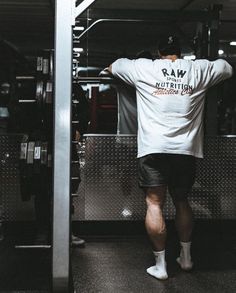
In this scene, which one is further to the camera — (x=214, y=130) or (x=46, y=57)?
(x=214, y=130)

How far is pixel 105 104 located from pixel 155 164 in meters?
1.56

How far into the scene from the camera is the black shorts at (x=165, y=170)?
3.25m

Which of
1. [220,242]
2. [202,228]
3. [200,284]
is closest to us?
[200,284]

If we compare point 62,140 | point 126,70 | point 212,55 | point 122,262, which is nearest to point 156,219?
point 122,262

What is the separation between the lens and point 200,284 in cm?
317

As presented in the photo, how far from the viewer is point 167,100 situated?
10.6 ft

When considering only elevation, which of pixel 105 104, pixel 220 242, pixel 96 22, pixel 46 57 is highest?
pixel 96 22

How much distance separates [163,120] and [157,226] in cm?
74

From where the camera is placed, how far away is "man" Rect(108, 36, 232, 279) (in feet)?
10.6

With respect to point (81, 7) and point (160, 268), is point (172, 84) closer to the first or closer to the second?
point (81, 7)

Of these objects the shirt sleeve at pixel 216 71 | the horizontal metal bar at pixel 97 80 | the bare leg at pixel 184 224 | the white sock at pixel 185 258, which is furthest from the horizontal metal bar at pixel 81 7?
the white sock at pixel 185 258

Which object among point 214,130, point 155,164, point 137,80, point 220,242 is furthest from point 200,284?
point 214,130

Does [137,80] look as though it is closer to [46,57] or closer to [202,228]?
[46,57]

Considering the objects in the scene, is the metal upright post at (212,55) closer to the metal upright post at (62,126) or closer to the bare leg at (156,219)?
the bare leg at (156,219)
